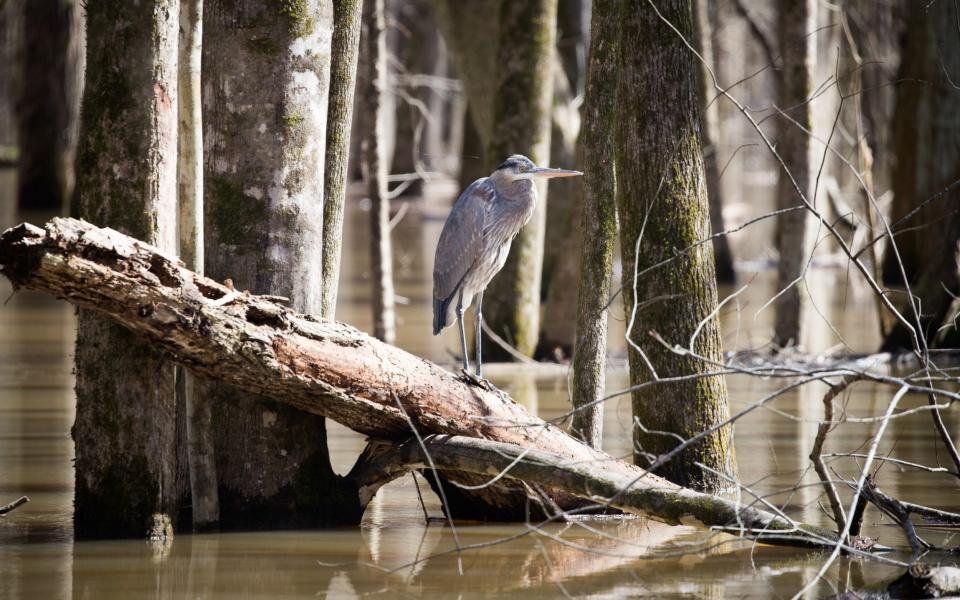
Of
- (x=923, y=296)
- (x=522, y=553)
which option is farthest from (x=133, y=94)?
(x=923, y=296)

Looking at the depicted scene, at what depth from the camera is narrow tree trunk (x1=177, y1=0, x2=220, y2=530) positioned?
19.2ft

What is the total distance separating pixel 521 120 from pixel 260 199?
5.10m

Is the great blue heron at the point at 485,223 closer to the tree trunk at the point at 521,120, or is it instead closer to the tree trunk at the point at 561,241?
the tree trunk at the point at 521,120

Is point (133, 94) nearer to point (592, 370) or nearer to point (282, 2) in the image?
point (282, 2)

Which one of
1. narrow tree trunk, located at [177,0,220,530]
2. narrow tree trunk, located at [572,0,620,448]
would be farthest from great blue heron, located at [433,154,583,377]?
narrow tree trunk, located at [177,0,220,530]

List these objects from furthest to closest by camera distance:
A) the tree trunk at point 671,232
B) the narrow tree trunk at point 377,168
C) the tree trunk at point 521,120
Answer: the tree trunk at point 521,120 < the narrow tree trunk at point 377,168 < the tree trunk at point 671,232

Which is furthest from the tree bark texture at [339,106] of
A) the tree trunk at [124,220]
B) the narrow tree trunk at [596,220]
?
the tree trunk at [124,220]

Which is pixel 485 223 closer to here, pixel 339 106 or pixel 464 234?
pixel 464 234

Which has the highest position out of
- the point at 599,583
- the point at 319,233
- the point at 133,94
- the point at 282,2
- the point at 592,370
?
the point at 282,2

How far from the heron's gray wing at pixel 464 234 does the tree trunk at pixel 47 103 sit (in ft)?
80.8

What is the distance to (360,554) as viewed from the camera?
5648 millimetres

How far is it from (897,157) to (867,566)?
8968 mm

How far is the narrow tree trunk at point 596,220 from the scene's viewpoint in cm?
683

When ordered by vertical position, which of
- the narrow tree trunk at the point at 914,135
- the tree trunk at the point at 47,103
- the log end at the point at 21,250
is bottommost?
the log end at the point at 21,250
